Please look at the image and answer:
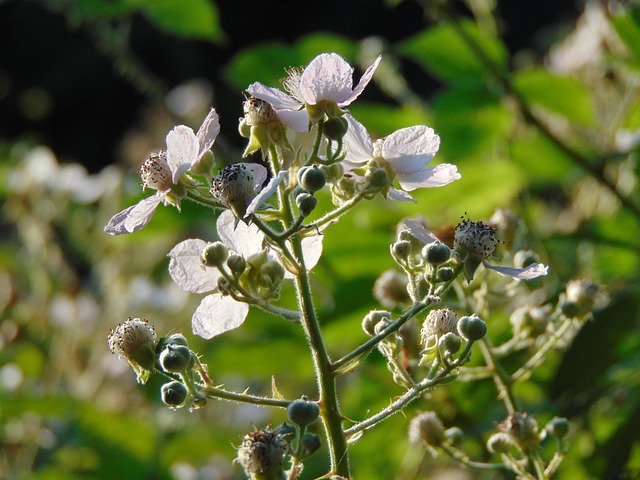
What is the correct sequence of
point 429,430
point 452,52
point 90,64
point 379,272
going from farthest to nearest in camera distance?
point 90,64 < point 452,52 < point 379,272 < point 429,430

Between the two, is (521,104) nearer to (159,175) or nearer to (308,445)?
(159,175)

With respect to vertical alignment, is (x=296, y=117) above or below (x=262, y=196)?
above

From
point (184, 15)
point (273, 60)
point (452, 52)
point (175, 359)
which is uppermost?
point (184, 15)

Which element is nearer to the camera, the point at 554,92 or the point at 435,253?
the point at 435,253

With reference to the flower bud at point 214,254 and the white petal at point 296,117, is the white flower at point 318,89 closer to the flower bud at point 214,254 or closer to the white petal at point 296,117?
the white petal at point 296,117

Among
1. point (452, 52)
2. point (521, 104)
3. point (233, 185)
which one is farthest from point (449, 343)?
point (452, 52)

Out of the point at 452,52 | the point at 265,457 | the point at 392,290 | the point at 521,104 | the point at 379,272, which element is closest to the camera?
the point at 265,457

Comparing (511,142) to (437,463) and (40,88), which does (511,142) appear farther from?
(40,88)

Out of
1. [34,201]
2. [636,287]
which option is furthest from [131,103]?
[636,287]
